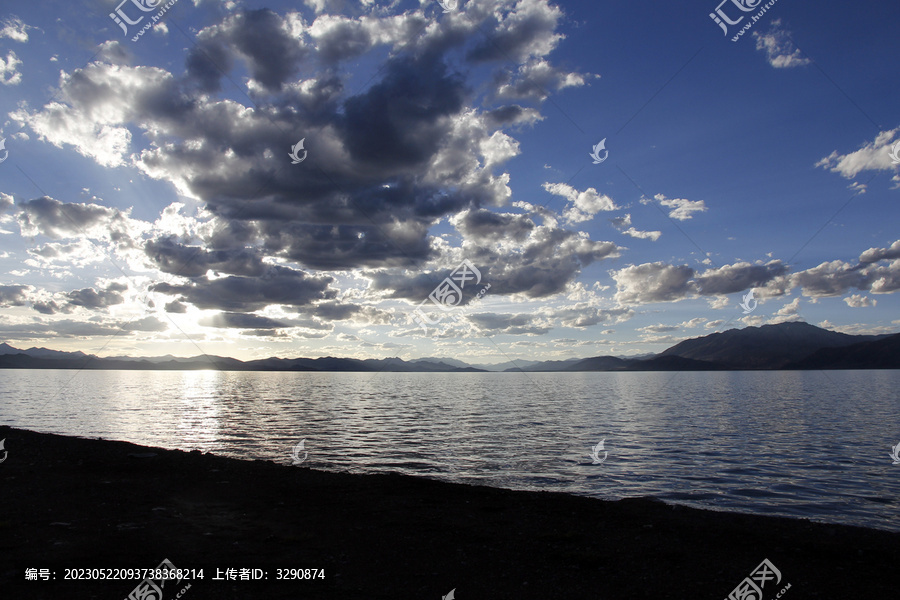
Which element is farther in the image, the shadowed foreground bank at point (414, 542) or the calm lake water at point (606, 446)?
the calm lake water at point (606, 446)

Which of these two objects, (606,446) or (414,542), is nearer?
(414,542)

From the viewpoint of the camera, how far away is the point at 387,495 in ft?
69.2

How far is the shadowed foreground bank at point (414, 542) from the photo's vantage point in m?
11.7

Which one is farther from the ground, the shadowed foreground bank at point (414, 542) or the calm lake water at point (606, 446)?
the shadowed foreground bank at point (414, 542)

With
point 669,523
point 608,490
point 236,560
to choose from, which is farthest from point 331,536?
point 608,490

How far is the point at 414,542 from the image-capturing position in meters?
15.0

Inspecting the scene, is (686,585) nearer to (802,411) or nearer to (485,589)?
(485,589)

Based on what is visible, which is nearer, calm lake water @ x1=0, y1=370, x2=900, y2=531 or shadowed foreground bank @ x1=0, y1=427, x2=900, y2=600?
shadowed foreground bank @ x1=0, y1=427, x2=900, y2=600

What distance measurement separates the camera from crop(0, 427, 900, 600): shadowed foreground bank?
1170 centimetres

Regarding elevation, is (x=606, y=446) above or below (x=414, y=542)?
below

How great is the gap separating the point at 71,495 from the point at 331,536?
12.6m

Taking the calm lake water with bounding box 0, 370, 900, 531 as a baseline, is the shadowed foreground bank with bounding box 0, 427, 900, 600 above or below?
above

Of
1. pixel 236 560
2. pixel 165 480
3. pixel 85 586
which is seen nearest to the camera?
pixel 85 586

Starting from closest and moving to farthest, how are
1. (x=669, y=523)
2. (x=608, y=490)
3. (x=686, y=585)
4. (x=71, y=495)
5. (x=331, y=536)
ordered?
(x=686, y=585)
(x=331, y=536)
(x=669, y=523)
(x=71, y=495)
(x=608, y=490)
